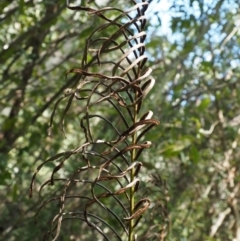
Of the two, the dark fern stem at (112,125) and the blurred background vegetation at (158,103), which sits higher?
the blurred background vegetation at (158,103)

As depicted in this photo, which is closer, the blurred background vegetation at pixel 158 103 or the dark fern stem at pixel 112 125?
the dark fern stem at pixel 112 125

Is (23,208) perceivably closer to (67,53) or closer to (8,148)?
(8,148)

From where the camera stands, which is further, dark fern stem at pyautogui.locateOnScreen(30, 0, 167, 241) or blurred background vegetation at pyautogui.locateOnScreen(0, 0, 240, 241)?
blurred background vegetation at pyautogui.locateOnScreen(0, 0, 240, 241)

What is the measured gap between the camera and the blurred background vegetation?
9.05ft

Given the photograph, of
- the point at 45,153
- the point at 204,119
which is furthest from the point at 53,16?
the point at 204,119

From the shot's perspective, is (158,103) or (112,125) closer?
(112,125)

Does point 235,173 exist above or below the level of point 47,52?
below

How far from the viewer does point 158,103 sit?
2.94 metres

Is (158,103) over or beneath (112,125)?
over

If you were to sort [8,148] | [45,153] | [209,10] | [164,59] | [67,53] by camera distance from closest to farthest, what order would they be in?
[8,148], [209,10], [45,153], [164,59], [67,53]

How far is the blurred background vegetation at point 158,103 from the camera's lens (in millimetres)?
2758

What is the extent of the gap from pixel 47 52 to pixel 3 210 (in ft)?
2.75

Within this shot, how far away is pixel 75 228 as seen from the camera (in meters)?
3.11

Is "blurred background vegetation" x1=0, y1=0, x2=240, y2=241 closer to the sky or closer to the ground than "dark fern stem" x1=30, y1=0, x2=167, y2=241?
closer to the sky
